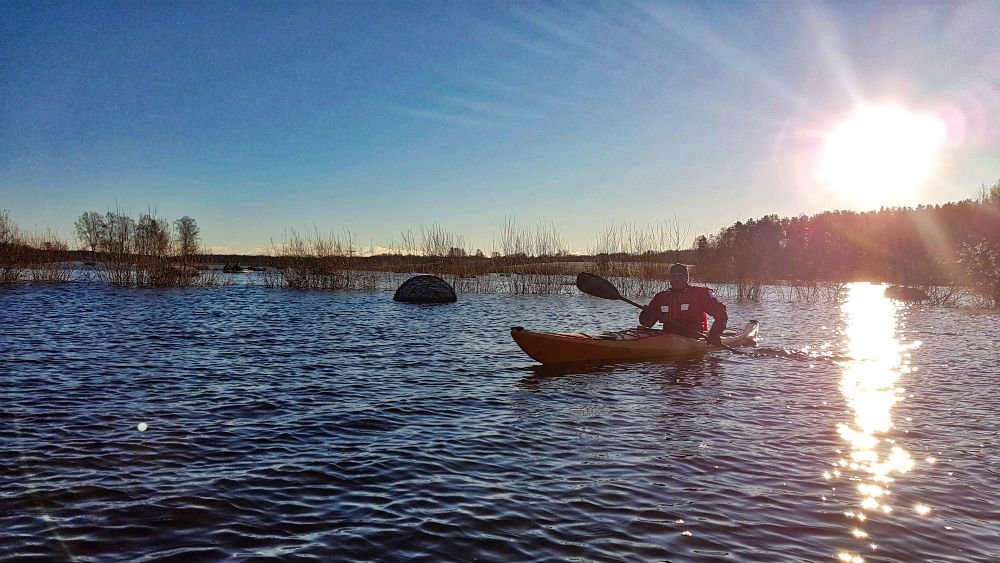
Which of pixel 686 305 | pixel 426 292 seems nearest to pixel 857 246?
pixel 426 292

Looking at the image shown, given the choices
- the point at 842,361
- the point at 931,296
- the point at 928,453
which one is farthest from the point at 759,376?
the point at 931,296

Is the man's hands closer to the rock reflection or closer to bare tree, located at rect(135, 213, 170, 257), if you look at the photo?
the rock reflection

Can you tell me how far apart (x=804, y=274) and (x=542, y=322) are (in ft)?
130

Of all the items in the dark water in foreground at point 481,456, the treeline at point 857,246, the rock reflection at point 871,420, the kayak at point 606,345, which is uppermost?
the treeline at point 857,246

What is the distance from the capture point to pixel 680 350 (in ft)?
35.2

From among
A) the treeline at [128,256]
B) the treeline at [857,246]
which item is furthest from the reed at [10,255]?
the treeline at [857,246]

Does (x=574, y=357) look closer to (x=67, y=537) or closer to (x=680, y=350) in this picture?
(x=680, y=350)

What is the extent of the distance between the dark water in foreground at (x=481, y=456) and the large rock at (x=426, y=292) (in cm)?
1168

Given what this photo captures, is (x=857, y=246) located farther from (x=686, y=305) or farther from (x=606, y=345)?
(x=606, y=345)

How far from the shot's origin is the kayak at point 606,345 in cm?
939

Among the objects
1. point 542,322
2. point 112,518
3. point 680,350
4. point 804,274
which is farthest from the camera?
point 804,274

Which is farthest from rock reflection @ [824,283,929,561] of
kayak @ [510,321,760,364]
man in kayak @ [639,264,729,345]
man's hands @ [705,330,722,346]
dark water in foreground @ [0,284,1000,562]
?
kayak @ [510,321,760,364]

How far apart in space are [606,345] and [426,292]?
13.6 meters

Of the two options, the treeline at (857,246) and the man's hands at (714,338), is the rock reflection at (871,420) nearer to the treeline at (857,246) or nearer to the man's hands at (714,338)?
the man's hands at (714,338)
